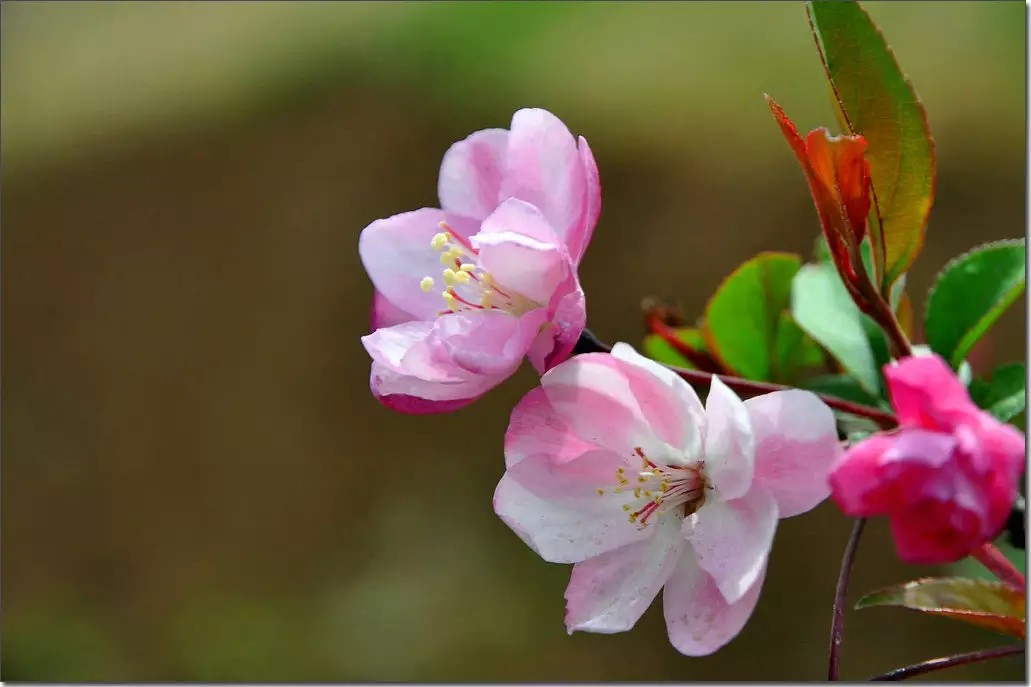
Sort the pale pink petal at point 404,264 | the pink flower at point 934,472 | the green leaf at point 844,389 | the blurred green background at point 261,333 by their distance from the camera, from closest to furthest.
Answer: the pink flower at point 934,472 < the pale pink petal at point 404,264 < the green leaf at point 844,389 < the blurred green background at point 261,333

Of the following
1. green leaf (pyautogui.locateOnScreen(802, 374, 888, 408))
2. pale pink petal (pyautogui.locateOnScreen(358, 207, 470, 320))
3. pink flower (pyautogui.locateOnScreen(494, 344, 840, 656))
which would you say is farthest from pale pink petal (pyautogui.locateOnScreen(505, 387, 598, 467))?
green leaf (pyautogui.locateOnScreen(802, 374, 888, 408))

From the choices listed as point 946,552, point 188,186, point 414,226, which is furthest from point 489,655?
point 946,552

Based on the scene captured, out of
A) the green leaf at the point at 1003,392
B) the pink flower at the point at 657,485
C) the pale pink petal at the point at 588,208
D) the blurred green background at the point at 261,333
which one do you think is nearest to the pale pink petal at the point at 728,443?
the pink flower at the point at 657,485

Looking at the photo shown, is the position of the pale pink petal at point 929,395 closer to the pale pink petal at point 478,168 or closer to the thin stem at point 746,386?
the thin stem at point 746,386

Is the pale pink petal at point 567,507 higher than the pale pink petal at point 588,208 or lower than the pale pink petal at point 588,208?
lower

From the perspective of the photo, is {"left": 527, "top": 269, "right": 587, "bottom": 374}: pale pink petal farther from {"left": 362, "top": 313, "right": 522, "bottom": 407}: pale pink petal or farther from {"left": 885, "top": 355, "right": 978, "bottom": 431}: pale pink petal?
{"left": 885, "top": 355, "right": 978, "bottom": 431}: pale pink petal

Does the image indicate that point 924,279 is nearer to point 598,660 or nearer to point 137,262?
point 598,660
